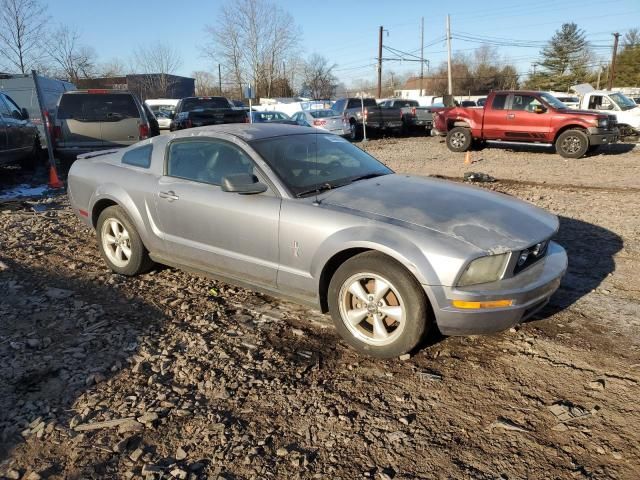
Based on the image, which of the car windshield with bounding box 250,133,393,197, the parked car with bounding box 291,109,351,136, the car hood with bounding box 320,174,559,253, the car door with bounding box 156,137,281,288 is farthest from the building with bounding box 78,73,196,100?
the car hood with bounding box 320,174,559,253

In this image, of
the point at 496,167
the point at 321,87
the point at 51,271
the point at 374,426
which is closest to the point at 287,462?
the point at 374,426

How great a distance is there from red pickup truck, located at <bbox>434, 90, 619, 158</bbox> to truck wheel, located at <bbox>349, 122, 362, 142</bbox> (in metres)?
5.52

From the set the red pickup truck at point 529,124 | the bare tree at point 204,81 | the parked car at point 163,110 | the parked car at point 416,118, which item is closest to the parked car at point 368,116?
the parked car at point 416,118

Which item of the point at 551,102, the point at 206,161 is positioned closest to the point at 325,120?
the point at 551,102

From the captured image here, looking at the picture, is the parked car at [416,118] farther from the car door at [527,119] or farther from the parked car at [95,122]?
the parked car at [95,122]

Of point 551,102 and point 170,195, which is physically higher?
point 551,102

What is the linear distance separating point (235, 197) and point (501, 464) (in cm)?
261

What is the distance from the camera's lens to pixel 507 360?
343 centimetres

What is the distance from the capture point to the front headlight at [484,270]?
314 centimetres

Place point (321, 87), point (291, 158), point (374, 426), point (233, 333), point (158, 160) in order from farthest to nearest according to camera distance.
Answer: point (321, 87) < point (158, 160) < point (291, 158) < point (233, 333) < point (374, 426)

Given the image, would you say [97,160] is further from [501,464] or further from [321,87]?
[321,87]

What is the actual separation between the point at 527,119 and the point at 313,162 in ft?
38.6

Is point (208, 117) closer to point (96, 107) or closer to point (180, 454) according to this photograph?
point (96, 107)

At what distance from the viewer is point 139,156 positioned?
4.96m
